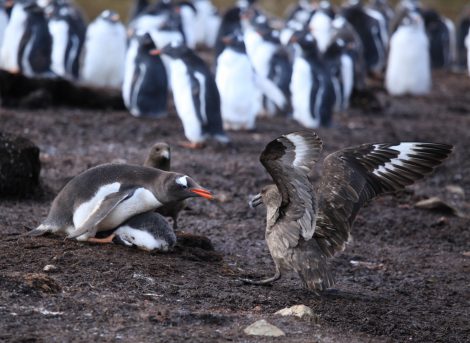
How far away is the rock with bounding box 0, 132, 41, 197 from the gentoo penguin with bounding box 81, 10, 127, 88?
9.44 metres

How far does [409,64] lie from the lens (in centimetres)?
1961

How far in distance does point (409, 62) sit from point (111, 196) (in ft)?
46.8

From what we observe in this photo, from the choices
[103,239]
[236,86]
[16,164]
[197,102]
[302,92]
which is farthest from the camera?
[302,92]

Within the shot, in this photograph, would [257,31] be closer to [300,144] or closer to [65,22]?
[65,22]

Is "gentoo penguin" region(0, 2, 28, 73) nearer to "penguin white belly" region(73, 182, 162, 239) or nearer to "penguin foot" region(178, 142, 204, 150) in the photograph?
"penguin foot" region(178, 142, 204, 150)

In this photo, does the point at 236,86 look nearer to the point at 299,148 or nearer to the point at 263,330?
the point at 299,148

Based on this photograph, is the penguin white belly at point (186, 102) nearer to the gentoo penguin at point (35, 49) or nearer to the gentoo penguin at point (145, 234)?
the gentoo penguin at point (35, 49)

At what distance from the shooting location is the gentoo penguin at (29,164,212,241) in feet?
20.9

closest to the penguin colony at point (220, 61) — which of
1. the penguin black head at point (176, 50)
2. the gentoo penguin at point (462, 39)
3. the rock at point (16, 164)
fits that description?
the penguin black head at point (176, 50)

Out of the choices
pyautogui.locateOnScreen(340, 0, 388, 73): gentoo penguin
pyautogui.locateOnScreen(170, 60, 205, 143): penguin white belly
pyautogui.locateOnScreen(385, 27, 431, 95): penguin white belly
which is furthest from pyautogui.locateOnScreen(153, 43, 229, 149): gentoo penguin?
pyautogui.locateOnScreen(340, 0, 388, 73): gentoo penguin

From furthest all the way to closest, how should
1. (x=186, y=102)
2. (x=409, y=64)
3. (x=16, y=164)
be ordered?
(x=409, y=64) → (x=186, y=102) → (x=16, y=164)

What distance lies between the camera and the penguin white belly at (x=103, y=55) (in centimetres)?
1756

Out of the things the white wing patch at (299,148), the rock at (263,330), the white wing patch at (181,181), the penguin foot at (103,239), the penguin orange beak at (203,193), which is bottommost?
the rock at (263,330)

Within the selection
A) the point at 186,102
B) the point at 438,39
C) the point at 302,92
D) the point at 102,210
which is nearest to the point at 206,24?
the point at 438,39
